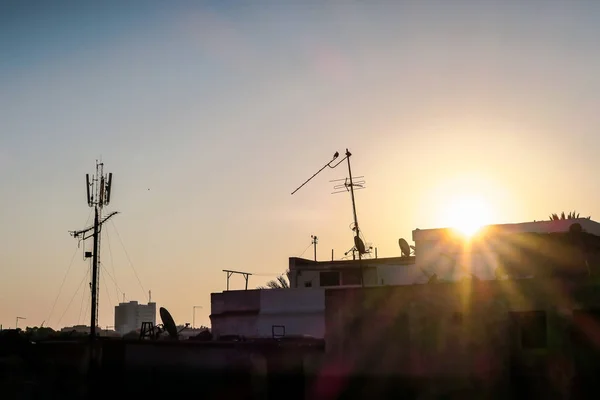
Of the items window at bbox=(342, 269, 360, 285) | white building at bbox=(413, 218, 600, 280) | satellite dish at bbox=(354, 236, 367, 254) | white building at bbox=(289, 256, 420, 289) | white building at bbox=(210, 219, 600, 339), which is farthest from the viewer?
window at bbox=(342, 269, 360, 285)

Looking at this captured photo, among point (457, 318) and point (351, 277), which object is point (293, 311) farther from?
point (457, 318)

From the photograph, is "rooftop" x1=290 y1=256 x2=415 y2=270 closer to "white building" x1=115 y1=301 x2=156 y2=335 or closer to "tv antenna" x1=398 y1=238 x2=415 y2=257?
"tv antenna" x1=398 y1=238 x2=415 y2=257

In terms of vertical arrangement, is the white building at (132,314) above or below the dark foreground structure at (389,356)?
above

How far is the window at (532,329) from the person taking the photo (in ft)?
68.9

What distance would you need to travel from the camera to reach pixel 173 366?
2692 cm

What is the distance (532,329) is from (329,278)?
25540mm

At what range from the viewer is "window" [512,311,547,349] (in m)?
21.0

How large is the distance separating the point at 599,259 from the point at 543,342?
14.6ft

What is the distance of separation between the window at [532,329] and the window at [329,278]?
24.8 metres

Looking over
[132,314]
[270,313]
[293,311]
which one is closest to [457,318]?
→ [293,311]

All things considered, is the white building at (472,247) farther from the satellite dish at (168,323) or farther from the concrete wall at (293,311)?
the satellite dish at (168,323)

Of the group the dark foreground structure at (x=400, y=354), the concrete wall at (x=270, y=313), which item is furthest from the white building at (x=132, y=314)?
the dark foreground structure at (x=400, y=354)

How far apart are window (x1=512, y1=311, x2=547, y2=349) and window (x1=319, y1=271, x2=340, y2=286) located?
24.8 metres

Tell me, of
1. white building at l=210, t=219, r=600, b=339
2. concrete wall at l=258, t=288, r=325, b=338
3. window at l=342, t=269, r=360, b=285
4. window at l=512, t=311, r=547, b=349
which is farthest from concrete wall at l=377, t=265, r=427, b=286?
window at l=512, t=311, r=547, b=349
